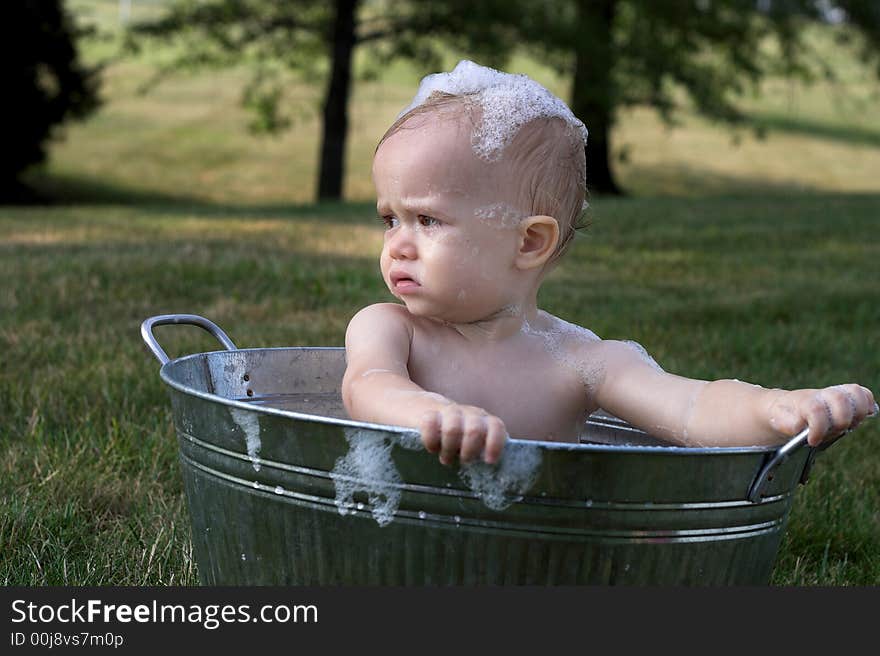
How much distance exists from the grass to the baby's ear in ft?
1.36

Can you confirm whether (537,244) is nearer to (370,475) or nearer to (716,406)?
(716,406)

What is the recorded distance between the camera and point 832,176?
19.2 m

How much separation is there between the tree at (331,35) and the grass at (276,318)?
312cm

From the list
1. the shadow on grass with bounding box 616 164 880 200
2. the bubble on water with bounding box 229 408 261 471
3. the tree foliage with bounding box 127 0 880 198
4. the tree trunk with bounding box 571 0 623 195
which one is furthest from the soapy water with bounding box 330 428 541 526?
the shadow on grass with bounding box 616 164 880 200

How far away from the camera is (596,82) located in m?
12.7

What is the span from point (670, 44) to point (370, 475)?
12621 millimetres

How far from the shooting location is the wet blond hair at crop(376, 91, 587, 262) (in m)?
1.68

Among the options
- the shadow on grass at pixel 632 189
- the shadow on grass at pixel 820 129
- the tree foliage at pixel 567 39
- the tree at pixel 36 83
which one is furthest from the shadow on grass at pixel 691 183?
the tree at pixel 36 83

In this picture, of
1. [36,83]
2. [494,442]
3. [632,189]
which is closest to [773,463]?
[494,442]

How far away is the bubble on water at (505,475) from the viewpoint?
1.29 metres

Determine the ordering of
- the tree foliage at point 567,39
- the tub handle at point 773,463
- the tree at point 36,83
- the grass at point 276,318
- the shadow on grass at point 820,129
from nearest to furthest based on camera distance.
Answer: the tub handle at point 773,463 → the grass at point 276,318 → the tree foliage at point 567,39 → the tree at point 36,83 → the shadow on grass at point 820,129

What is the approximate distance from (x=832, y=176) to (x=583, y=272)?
49.8 ft

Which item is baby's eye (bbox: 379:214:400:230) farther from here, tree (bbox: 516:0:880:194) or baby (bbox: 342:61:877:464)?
tree (bbox: 516:0:880:194)

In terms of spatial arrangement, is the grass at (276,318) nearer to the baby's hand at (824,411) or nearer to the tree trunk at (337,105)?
the baby's hand at (824,411)
